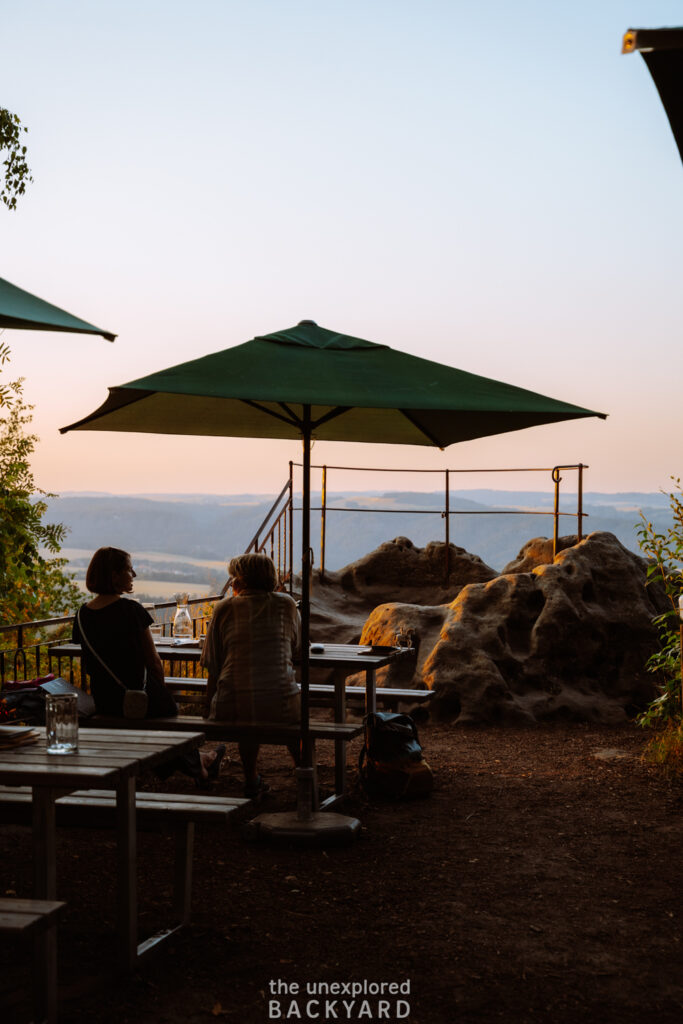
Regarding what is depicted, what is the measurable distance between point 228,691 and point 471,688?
11.7 ft

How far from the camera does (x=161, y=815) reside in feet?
13.2

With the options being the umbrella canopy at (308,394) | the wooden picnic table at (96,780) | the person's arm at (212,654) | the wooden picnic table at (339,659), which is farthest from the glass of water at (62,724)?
the wooden picnic table at (339,659)

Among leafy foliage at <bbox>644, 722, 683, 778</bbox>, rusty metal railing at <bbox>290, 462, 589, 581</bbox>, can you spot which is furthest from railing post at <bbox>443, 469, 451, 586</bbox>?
leafy foliage at <bbox>644, 722, 683, 778</bbox>

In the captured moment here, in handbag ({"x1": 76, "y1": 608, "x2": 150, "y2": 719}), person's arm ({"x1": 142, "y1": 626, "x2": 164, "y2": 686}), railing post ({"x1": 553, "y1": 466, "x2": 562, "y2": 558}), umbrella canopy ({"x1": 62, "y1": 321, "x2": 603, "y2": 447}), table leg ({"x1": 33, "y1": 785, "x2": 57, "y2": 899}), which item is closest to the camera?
table leg ({"x1": 33, "y1": 785, "x2": 57, "y2": 899})

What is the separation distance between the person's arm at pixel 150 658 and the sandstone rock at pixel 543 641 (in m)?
3.54

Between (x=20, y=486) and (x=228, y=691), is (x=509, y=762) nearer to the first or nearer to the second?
(x=228, y=691)

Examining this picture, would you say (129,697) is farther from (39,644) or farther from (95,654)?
(39,644)

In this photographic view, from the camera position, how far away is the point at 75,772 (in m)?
3.22

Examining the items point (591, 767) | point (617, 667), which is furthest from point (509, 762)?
point (617, 667)

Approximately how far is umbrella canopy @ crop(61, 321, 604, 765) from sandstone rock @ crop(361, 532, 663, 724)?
3.01 m

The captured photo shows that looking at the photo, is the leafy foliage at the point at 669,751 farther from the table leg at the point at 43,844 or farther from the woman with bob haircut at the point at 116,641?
the table leg at the point at 43,844

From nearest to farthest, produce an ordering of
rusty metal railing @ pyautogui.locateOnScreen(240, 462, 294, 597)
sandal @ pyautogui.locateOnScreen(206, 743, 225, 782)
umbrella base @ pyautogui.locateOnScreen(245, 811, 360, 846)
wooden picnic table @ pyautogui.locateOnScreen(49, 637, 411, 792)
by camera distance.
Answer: umbrella base @ pyautogui.locateOnScreen(245, 811, 360, 846) < wooden picnic table @ pyautogui.locateOnScreen(49, 637, 411, 792) < sandal @ pyautogui.locateOnScreen(206, 743, 225, 782) < rusty metal railing @ pyautogui.locateOnScreen(240, 462, 294, 597)

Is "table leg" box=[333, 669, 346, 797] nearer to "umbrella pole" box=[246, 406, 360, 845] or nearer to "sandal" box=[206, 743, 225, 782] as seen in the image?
"umbrella pole" box=[246, 406, 360, 845]

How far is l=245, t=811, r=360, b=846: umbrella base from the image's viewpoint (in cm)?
520
